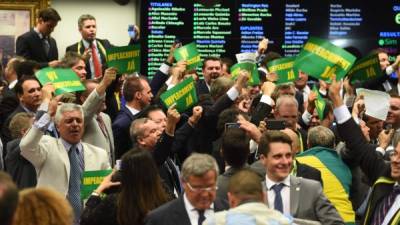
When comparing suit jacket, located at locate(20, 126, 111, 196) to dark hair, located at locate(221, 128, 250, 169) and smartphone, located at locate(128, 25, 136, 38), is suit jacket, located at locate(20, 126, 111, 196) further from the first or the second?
smartphone, located at locate(128, 25, 136, 38)

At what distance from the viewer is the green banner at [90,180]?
7.04 meters

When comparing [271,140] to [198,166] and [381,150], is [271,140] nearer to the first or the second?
[198,166]

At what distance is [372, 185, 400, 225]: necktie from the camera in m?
6.64

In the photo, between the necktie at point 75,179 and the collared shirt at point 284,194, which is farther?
the necktie at point 75,179

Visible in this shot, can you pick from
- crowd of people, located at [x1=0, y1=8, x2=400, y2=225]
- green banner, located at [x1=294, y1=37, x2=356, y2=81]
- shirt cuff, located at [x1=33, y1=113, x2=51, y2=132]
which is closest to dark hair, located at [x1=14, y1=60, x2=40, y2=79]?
crowd of people, located at [x1=0, y1=8, x2=400, y2=225]

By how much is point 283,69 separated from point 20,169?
→ 4.41m

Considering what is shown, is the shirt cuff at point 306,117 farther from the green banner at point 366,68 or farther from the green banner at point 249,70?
the green banner at point 366,68

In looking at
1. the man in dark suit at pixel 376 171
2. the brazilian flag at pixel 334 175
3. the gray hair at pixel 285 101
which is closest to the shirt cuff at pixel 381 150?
the brazilian flag at pixel 334 175

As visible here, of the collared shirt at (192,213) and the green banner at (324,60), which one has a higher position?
the green banner at (324,60)

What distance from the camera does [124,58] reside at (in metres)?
9.66

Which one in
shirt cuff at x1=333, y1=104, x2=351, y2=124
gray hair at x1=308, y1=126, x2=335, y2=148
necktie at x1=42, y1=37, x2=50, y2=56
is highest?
necktie at x1=42, y1=37, x2=50, y2=56

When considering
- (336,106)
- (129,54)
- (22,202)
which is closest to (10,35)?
(129,54)

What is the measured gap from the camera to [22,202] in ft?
15.8

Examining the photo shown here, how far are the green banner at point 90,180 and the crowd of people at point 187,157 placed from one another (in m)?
0.23
